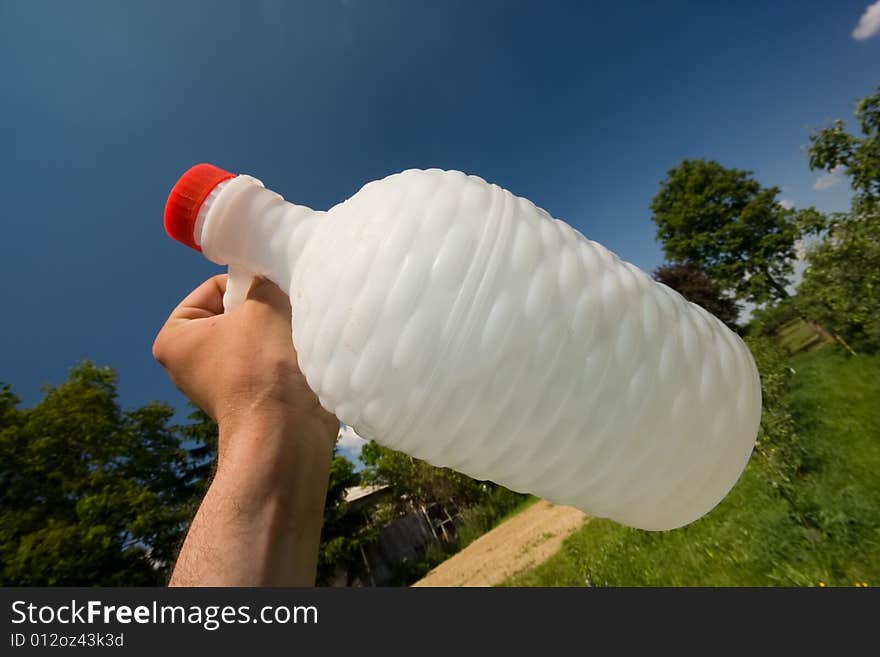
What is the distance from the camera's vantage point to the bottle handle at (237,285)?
53.2 inches

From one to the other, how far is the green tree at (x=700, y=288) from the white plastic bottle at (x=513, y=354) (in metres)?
14.0

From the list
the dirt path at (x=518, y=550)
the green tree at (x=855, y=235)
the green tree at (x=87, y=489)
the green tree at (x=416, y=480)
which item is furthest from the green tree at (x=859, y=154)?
the green tree at (x=416, y=480)

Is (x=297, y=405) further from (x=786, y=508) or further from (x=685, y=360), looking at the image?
(x=786, y=508)

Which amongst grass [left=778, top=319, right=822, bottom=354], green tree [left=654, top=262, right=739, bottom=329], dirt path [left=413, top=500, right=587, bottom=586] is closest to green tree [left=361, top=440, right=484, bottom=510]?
dirt path [left=413, top=500, right=587, bottom=586]

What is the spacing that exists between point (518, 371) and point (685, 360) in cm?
43

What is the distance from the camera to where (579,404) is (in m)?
0.99

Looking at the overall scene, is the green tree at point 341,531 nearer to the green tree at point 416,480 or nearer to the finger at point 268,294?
the green tree at point 416,480

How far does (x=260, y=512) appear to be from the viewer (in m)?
1.11

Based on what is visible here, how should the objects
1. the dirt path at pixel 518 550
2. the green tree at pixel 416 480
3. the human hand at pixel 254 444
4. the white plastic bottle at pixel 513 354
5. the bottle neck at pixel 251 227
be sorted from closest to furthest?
1. the white plastic bottle at pixel 513 354
2. the human hand at pixel 254 444
3. the bottle neck at pixel 251 227
4. the dirt path at pixel 518 550
5. the green tree at pixel 416 480

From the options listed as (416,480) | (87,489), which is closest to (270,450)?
(87,489)

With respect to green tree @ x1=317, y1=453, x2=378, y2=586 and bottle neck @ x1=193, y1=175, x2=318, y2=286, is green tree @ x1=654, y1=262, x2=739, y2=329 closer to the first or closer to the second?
green tree @ x1=317, y1=453, x2=378, y2=586

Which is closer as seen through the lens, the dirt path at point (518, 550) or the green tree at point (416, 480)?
the dirt path at point (518, 550)

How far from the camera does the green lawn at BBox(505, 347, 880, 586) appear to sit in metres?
3.23

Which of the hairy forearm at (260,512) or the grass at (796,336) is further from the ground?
the grass at (796,336)
